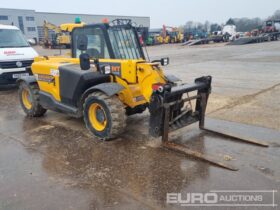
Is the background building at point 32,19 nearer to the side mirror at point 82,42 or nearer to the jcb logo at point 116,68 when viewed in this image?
the side mirror at point 82,42

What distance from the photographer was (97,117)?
5562 mm

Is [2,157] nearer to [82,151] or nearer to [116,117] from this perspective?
[82,151]

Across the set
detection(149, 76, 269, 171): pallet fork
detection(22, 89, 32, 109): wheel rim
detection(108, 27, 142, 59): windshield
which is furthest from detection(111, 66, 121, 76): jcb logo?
detection(22, 89, 32, 109): wheel rim

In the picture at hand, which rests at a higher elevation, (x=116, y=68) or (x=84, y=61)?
(x=84, y=61)

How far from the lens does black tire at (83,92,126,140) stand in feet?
16.9

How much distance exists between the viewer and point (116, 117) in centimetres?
512

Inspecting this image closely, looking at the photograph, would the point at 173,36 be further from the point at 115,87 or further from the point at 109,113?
the point at 109,113

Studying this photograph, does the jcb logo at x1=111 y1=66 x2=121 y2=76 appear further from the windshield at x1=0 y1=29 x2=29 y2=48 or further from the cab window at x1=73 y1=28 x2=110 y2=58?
the windshield at x1=0 y1=29 x2=29 y2=48

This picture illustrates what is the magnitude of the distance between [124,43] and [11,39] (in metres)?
6.74

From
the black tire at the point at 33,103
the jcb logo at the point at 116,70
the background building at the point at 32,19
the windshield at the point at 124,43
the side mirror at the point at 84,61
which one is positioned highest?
the background building at the point at 32,19

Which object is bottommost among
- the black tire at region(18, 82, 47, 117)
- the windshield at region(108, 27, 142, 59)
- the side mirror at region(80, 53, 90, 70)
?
the black tire at region(18, 82, 47, 117)

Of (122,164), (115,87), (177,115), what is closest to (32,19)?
(115,87)

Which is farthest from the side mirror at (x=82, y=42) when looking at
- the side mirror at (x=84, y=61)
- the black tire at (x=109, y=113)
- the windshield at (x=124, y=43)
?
the black tire at (x=109, y=113)

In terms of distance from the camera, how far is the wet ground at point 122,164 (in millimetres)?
3721
